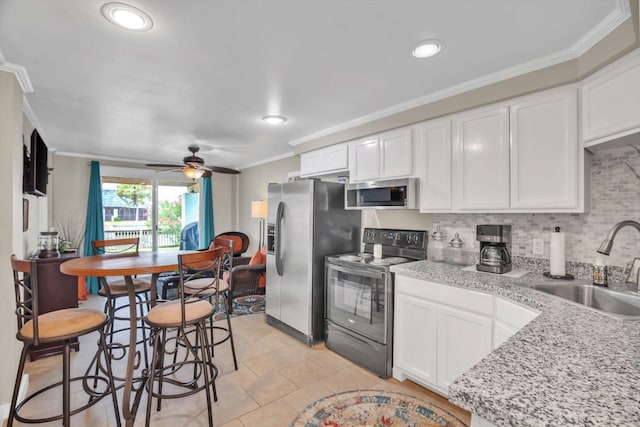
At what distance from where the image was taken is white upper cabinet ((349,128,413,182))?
282 cm

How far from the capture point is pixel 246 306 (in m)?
4.52

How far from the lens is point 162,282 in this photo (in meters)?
4.69

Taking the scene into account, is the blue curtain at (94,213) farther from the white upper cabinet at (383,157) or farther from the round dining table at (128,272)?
the white upper cabinet at (383,157)

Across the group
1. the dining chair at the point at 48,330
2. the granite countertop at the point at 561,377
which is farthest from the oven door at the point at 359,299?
the dining chair at the point at 48,330

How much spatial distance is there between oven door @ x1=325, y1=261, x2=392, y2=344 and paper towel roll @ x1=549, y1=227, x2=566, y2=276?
3.70ft

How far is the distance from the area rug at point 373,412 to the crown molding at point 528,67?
2.33m

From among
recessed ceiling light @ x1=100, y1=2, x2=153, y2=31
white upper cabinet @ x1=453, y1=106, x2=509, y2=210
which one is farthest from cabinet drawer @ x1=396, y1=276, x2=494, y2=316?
recessed ceiling light @ x1=100, y1=2, x2=153, y2=31

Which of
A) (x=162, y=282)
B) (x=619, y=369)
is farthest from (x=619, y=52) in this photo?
(x=162, y=282)

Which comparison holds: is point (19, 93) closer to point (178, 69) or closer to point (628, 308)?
point (178, 69)

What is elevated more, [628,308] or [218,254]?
[218,254]

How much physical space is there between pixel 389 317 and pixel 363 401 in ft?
2.12

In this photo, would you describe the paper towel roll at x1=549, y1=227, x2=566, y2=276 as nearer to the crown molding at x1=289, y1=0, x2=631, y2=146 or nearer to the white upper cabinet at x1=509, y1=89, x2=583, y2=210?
the white upper cabinet at x1=509, y1=89, x2=583, y2=210

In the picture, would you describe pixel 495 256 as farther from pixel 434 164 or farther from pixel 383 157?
pixel 383 157

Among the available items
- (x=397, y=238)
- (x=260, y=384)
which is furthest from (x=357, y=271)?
(x=260, y=384)
